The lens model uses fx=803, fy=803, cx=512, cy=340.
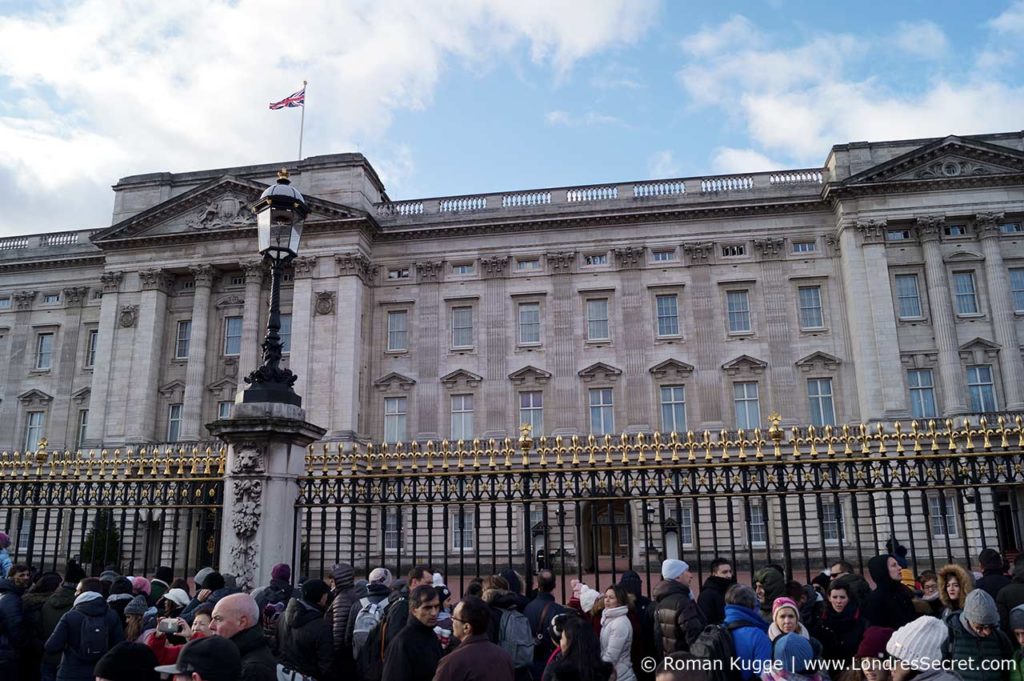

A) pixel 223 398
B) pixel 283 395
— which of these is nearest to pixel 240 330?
pixel 223 398

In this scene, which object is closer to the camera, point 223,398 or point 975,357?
point 975,357

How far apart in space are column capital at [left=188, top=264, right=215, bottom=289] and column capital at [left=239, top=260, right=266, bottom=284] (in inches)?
71.4

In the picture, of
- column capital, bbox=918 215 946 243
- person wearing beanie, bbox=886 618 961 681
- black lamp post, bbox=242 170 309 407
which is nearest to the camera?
person wearing beanie, bbox=886 618 961 681

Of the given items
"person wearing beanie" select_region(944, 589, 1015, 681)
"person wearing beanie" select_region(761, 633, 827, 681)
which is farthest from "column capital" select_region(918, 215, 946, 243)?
"person wearing beanie" select_region(761, 633, 827, 681)

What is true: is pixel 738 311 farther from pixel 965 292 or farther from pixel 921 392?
pixel 965 292

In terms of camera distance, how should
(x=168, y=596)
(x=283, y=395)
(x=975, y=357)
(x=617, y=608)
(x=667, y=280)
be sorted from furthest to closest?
(x=667, y=280) < (x=975, y=357) < (x=283, y=395) < (x=168, y=596) < (x=617, y=608)

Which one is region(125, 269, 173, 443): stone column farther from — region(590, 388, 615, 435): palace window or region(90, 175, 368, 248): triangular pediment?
region(590, 388, 615, 435): palace window

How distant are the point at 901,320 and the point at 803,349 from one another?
4486 millimetres

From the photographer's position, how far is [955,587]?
696cm

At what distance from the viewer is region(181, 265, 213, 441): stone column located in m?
39.9

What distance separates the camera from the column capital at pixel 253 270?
41.2 m

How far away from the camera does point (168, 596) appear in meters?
7.71

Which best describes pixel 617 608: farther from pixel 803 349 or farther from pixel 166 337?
pixel 166 337

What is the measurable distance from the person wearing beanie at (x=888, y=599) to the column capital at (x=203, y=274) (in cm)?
3937
